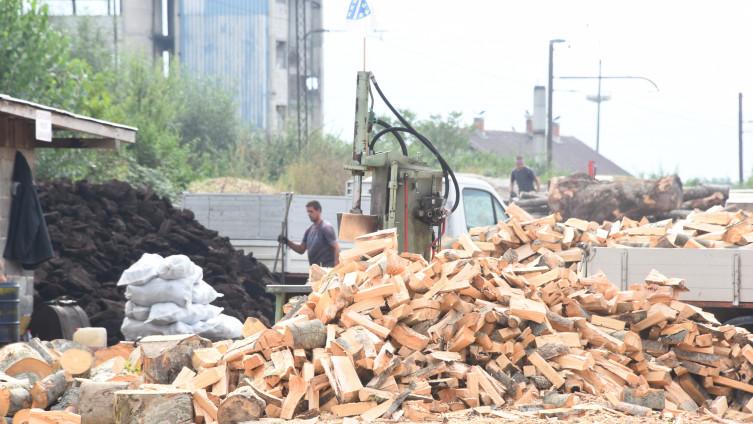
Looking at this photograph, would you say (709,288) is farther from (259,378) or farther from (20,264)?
(20,264)

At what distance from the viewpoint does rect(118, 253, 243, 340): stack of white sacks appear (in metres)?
13.1

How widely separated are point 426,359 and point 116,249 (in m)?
9.39

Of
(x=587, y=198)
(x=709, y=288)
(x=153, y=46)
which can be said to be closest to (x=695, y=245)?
(x=709, y=288)

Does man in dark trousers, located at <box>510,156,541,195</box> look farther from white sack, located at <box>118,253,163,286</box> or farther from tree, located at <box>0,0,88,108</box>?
white sack, located at <box>118,253,163,286</box>

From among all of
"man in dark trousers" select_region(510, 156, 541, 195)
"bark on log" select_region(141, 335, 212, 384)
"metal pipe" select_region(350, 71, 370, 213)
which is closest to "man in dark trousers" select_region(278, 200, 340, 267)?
"metal pipe" select_region(350, 71, 370, 213)

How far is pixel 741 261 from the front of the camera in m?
11.4

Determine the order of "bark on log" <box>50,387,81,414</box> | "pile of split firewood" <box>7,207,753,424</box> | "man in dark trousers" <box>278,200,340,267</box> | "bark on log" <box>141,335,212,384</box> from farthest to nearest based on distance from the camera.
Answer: "man in dark trousers" <box>278,200,340,267</box>, "bark on log" <box>50,387,81,414</box>, "bark on log" <box>141,335,212,384</box>, "pile of split firewood" <box>7,207,753,424</box>

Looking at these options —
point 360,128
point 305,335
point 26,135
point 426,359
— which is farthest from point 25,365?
point 26,135

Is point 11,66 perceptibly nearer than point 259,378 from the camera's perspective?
No

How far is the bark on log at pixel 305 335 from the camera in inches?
339

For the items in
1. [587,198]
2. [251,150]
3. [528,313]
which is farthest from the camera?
[251,150]

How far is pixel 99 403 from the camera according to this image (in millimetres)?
8805

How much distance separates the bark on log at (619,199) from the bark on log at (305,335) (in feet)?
54.8

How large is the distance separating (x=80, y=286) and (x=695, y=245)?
25.9 feet
